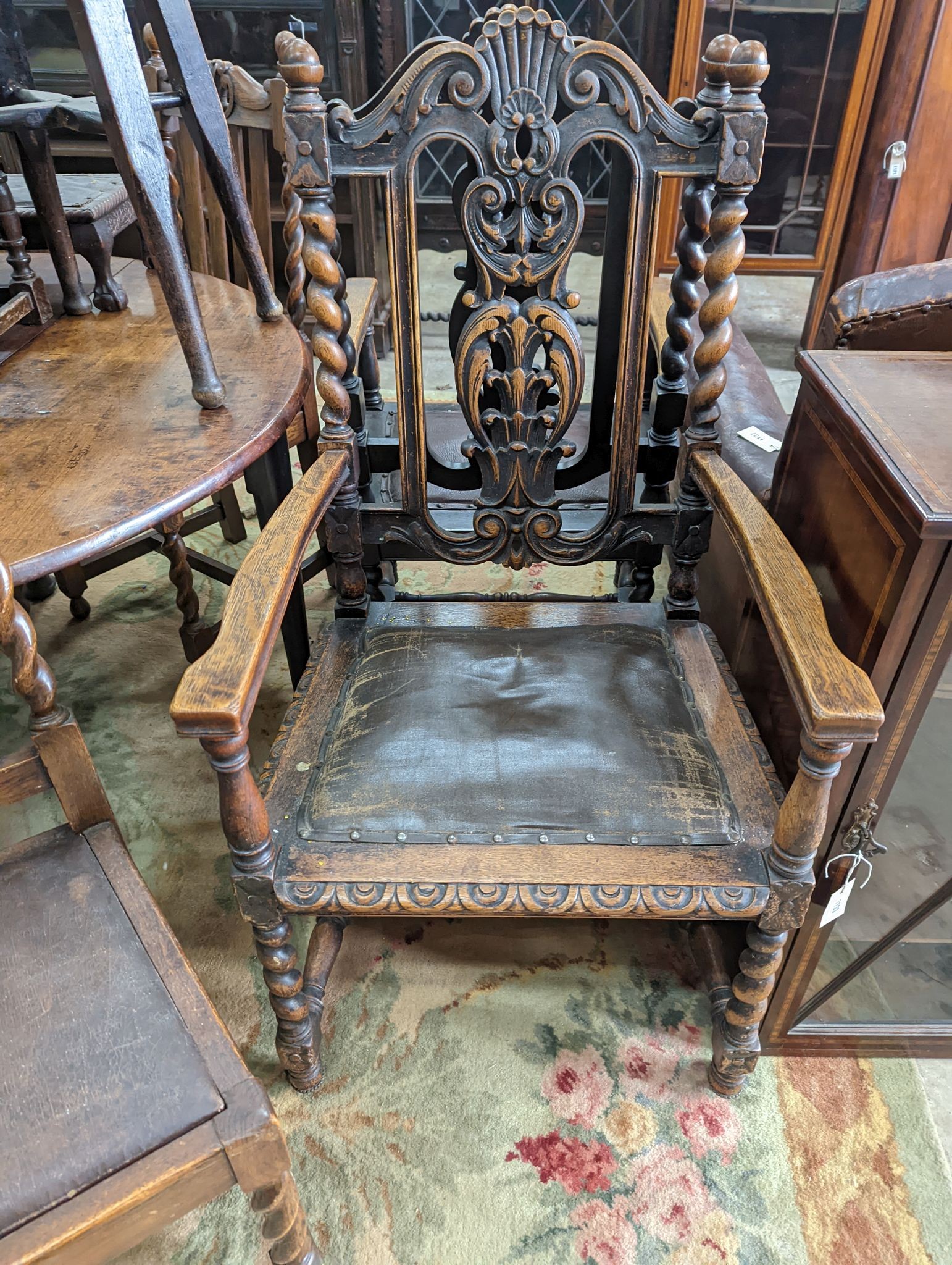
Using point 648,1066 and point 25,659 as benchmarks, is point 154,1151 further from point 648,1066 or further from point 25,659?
point 648,1066

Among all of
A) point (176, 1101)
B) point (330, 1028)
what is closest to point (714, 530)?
point (330, 1028)

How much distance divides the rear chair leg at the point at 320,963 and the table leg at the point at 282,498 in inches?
18.2

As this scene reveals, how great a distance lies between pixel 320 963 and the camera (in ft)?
4.34

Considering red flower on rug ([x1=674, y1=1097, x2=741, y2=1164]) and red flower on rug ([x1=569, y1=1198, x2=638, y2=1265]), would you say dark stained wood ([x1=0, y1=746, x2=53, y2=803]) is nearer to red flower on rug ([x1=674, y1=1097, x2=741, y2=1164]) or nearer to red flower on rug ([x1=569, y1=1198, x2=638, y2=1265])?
red flower on rug ([x1=569, y1=1198, x2=638, y2=1265])

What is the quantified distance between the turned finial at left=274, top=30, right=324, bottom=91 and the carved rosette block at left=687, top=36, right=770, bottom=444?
0.52 m

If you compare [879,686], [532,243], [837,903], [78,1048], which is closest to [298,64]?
[532,243]

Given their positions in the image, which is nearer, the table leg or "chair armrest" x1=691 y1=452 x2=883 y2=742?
"chair armrest" x1=691 y1=452 x2=883 y2=742

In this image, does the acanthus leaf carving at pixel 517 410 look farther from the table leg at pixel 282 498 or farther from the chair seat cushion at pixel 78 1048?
the chair seat cushion at pixel 78 1048

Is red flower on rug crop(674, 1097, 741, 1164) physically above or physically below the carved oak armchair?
below

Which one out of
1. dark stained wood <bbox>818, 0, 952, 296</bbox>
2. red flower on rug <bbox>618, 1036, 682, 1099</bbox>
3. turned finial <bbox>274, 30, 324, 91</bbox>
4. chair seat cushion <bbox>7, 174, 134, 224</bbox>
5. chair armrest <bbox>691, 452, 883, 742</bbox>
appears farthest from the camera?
dark stained wood <bbox>818, 0, 952, 296</bbox>

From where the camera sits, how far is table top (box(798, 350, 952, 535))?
876 millimetres

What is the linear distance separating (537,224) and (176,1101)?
1.14m

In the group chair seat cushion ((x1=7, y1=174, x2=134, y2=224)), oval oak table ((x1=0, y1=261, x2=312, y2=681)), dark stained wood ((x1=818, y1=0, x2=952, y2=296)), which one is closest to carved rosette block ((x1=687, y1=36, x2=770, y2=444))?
oval oak table ((x1=0, y1=261, x2=312, y2=681))

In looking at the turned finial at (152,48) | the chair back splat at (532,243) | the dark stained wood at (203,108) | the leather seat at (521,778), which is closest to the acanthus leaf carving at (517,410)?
the chair back splat at (532,243)
